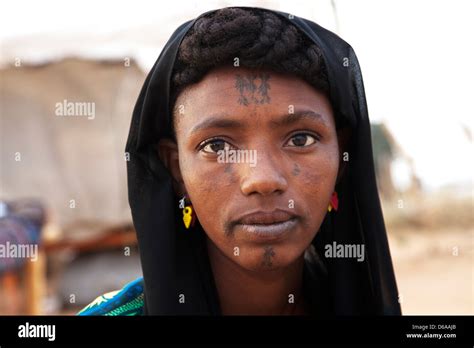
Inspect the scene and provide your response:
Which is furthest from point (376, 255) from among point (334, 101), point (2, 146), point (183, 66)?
point (2, 146)

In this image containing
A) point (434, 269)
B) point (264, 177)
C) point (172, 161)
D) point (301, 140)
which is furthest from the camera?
point (434, 269)

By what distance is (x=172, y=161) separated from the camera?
217 centimetres

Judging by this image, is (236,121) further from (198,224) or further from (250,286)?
(250,286)

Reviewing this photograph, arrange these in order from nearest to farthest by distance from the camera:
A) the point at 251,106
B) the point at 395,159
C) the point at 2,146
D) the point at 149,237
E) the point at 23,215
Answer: the point at 251,106 → the point at 149,237 → the point at 23,215 → the point at 2,146 → the point at 395,159

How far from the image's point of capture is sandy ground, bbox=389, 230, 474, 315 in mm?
7996

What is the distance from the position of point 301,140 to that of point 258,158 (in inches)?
5.9

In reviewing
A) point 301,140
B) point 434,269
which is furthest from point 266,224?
point 434,269

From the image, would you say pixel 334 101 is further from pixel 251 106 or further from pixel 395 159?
pixel 395 159

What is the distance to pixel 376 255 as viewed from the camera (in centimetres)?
215

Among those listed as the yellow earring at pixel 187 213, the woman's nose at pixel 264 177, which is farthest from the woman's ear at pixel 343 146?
the yellow earring at pixel 187 213

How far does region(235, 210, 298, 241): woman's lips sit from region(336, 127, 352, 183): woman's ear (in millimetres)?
303

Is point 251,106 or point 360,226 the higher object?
point 251,106

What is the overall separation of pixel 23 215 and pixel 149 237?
420 centimetres

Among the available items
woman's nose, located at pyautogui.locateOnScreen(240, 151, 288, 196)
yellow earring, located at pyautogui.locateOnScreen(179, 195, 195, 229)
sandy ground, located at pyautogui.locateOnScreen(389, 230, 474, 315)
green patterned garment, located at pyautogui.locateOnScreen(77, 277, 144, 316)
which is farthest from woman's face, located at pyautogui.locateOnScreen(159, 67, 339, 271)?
sandy ground, located at pyautogui.locateOnScreen(389, 230, 474, 315)
